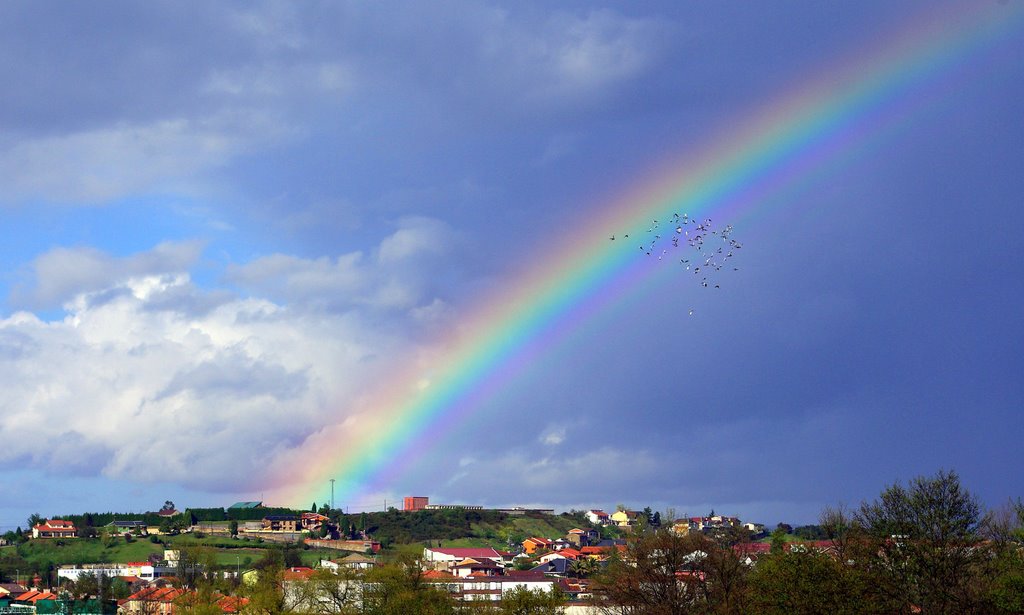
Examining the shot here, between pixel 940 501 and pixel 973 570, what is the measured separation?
6.09 metres

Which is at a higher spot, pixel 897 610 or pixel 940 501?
pixel 940 501

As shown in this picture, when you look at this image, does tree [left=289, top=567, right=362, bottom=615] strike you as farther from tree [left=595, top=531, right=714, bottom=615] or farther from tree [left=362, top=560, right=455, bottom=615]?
tree [left=595, top=531, right=714, bottom=615]

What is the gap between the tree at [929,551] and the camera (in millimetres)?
92875

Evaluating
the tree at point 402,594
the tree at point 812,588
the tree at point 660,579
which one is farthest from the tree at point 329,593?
the tree at point 812,588

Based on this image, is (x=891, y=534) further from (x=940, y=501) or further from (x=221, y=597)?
(x=221, y=597)

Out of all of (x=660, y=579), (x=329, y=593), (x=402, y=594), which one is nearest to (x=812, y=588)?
(x=660, y=579)

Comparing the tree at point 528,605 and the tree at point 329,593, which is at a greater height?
the tree at point 329,593

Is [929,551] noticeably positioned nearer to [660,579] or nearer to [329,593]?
[660,579]

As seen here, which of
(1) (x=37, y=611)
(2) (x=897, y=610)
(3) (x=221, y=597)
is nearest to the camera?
(2) (x=897, y=610)

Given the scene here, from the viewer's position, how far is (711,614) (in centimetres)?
12300

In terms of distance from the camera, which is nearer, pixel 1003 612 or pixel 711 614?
pixel 1003 612

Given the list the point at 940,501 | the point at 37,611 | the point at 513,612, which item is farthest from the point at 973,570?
the point at 37,611

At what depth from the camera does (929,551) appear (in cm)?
9400

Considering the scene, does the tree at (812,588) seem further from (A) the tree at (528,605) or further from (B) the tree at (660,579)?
(B) the tree at (660,579)
